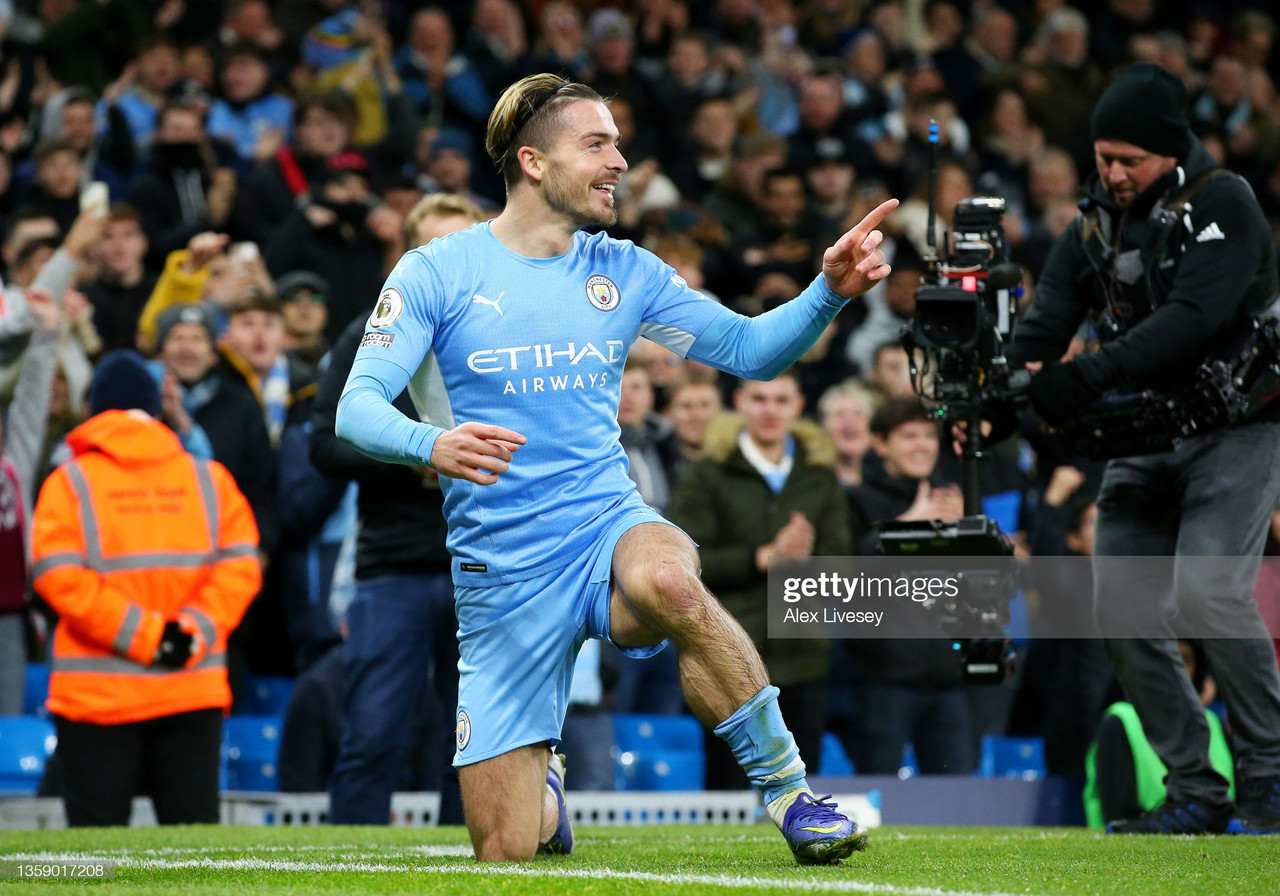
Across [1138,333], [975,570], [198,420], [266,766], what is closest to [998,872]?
[975,570]

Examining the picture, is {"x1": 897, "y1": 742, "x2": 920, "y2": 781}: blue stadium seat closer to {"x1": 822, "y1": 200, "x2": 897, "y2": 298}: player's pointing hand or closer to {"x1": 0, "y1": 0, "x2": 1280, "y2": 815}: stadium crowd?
{"x1": 0, "y1": 0, "x2": 1280, "y2": 815}: stadium crowd

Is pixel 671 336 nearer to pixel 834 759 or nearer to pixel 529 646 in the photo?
pixel 529 646

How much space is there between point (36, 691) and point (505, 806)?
4551mm

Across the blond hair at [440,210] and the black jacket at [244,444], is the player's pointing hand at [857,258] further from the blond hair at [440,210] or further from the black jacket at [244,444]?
the black jacket at [244,444]

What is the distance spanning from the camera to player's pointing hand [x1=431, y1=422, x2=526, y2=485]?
4.31 metres

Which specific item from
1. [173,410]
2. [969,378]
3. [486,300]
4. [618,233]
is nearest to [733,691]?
[486,300]

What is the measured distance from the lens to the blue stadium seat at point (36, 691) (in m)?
8.66

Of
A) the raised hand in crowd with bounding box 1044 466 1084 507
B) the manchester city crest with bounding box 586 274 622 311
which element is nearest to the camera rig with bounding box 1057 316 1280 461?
the manchester city crest with bounding box 586 274 622 311

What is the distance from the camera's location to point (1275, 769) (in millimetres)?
5867

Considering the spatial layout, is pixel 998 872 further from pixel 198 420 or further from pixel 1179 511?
pixel 198 420

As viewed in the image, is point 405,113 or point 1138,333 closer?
point 1138,333

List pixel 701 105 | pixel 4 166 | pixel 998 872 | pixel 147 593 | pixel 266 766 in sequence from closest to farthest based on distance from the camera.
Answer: pixel 998 872 → pixel 147 593 → pixel 266 766 → pixel 4 166 → pixel 701 105

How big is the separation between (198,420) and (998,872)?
568 centimetres

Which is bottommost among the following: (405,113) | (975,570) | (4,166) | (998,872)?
(998,872)
